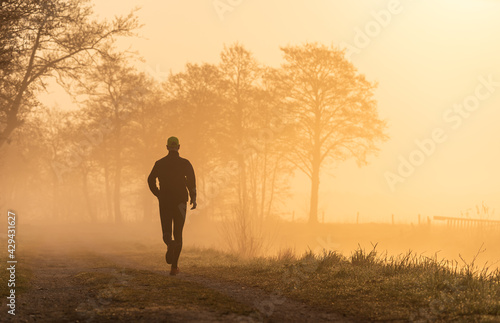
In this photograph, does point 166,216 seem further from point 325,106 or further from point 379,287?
point 325,106

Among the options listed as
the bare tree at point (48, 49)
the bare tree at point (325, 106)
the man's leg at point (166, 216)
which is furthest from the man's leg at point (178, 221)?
the bare tree at point (325, 106)

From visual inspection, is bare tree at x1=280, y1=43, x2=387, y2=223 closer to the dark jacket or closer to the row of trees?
the row of trees

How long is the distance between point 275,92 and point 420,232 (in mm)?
14152

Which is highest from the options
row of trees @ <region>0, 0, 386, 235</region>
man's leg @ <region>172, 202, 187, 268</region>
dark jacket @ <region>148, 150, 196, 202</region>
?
row of trees @ <region>0, 0, 386, 235</region>

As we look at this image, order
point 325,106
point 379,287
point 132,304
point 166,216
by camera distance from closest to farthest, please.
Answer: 1. point 132,304
2. point 379,287
3. point 166,216
4. point 325,106

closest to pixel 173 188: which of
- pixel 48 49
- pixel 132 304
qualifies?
pixel 132 304

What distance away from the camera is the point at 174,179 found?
10.7 meters

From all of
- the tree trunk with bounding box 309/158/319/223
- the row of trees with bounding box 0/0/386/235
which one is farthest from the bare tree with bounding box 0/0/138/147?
the tree trunk with bounding box 309/158/319/223

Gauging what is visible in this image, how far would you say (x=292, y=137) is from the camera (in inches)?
1455

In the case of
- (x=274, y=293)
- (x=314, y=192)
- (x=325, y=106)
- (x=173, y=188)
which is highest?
(x=325, y=106)

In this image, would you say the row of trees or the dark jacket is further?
the row of trees

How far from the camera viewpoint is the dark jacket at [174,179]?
10.7 meters

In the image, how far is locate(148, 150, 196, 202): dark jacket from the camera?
35.1 feet

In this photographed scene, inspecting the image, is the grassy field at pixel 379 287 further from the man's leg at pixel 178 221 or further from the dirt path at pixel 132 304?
the man's leg at pixel 178 221
